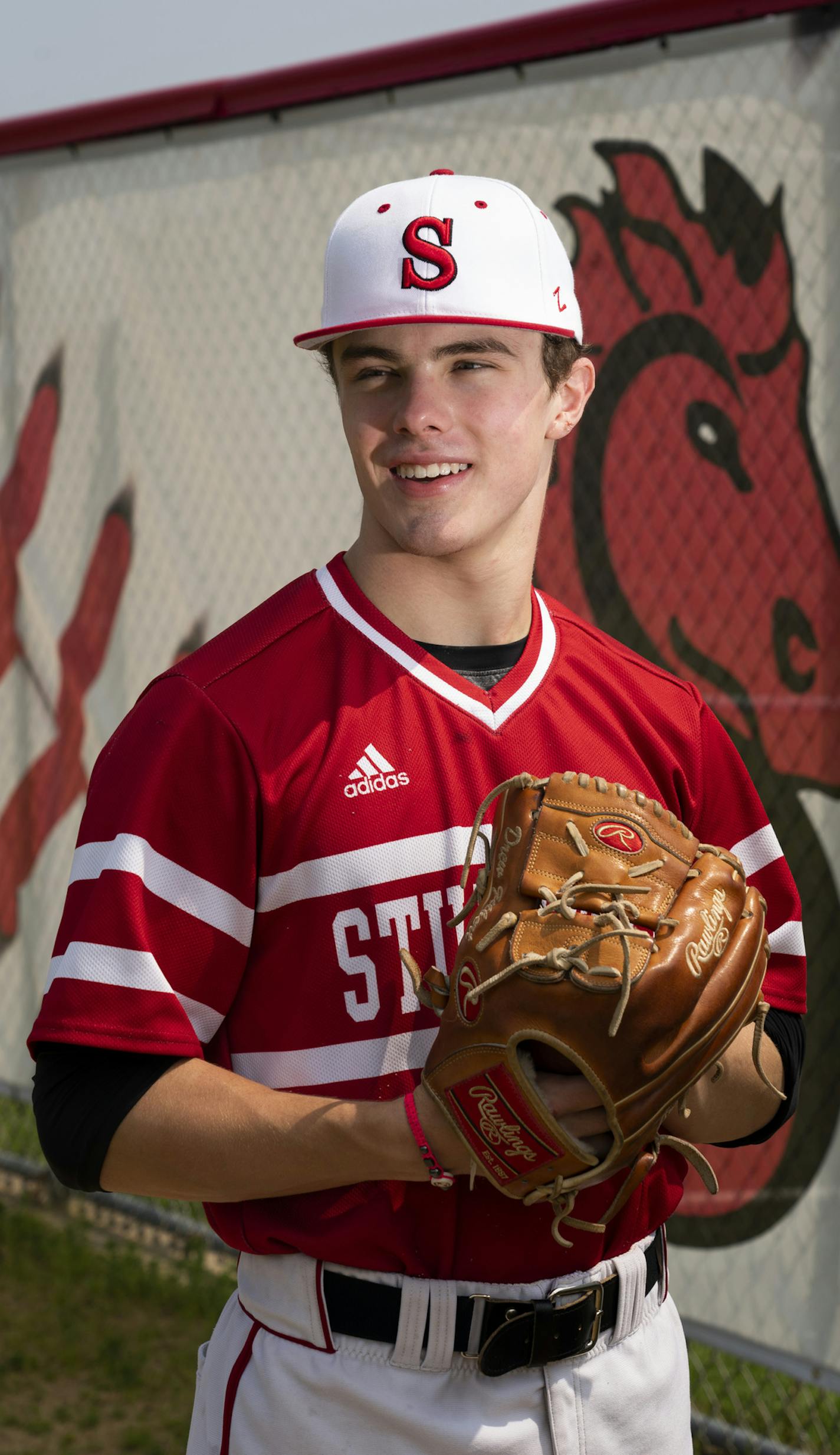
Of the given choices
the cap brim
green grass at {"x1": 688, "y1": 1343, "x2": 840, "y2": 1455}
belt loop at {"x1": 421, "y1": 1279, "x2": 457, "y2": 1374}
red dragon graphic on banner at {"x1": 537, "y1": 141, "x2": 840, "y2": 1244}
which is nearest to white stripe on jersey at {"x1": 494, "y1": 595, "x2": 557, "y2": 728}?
the cap brim

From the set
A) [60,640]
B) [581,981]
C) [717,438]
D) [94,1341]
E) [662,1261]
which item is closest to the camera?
[581,981]

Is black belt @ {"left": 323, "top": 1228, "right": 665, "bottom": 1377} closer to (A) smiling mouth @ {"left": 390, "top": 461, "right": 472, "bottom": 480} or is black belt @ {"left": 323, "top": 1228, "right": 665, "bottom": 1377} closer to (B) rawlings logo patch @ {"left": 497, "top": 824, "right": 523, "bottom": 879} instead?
(B) rawlings logo patch @ {"left": 497, "top": 824, "right": 523, "bottom": 879}

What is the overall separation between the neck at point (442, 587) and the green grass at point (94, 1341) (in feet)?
8.26

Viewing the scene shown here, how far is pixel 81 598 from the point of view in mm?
4406

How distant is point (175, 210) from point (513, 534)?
104 inches

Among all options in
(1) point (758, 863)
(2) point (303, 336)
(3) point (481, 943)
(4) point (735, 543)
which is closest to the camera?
(3) point (481, 943)

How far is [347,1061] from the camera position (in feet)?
5.25

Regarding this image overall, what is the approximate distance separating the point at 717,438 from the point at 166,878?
195 centimetres

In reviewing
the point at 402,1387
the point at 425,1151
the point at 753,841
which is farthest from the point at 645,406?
the point at 402,1387

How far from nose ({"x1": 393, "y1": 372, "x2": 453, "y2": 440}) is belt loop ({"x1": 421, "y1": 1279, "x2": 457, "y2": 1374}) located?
3.15 ft

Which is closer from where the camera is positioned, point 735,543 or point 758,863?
point 758,863

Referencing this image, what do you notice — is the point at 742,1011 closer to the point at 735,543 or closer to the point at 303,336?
the point at 303,336

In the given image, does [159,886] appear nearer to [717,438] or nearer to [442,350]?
[442,350]

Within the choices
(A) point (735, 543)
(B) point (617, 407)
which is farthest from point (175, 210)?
(A) point (735, 543)
